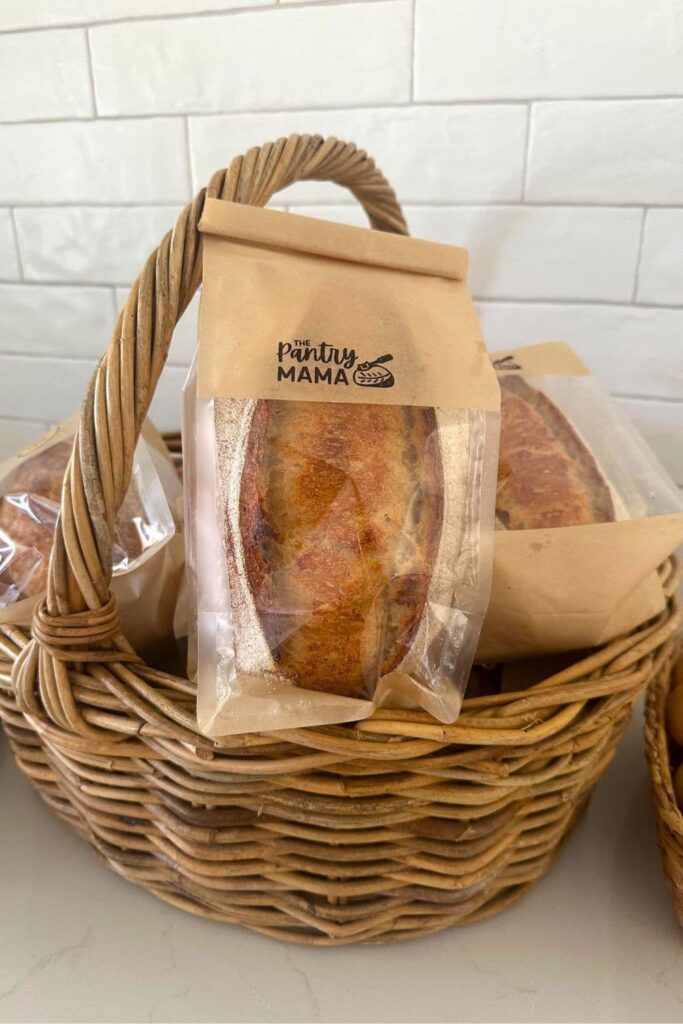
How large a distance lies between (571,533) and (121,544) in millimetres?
312

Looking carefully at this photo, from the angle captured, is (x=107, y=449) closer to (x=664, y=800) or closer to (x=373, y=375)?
(x=373, y=375)

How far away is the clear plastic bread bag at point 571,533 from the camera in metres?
0.49

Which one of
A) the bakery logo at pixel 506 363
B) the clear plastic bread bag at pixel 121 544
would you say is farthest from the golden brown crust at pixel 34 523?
the bakery logo at pixel 506 363

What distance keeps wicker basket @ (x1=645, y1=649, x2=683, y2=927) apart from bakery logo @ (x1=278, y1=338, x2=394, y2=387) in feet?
1.06

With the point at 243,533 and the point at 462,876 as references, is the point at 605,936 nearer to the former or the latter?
the point at 462,876

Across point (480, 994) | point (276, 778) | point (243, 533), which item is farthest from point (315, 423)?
point (480, 994)

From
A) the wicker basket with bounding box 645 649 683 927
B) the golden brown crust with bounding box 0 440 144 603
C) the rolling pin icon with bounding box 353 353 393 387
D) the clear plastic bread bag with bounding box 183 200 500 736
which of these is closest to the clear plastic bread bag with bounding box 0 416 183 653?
the golden brown crust with bounding box 0 440 144 603

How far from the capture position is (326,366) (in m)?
0.43

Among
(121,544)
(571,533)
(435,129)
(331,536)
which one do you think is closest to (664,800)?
(571,533)

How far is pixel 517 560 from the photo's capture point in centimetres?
48

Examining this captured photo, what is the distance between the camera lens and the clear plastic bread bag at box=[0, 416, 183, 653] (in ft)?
1.75

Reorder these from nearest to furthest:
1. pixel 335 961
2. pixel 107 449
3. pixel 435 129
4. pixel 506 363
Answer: pixel 107 449
pixel 335 961
pixel 506 363
pixel 435 129

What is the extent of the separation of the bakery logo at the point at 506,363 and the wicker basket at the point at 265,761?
0.22 metres

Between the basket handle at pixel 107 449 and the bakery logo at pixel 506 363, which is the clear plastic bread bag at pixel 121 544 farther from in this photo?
the bakery logo at pixel 506 363
